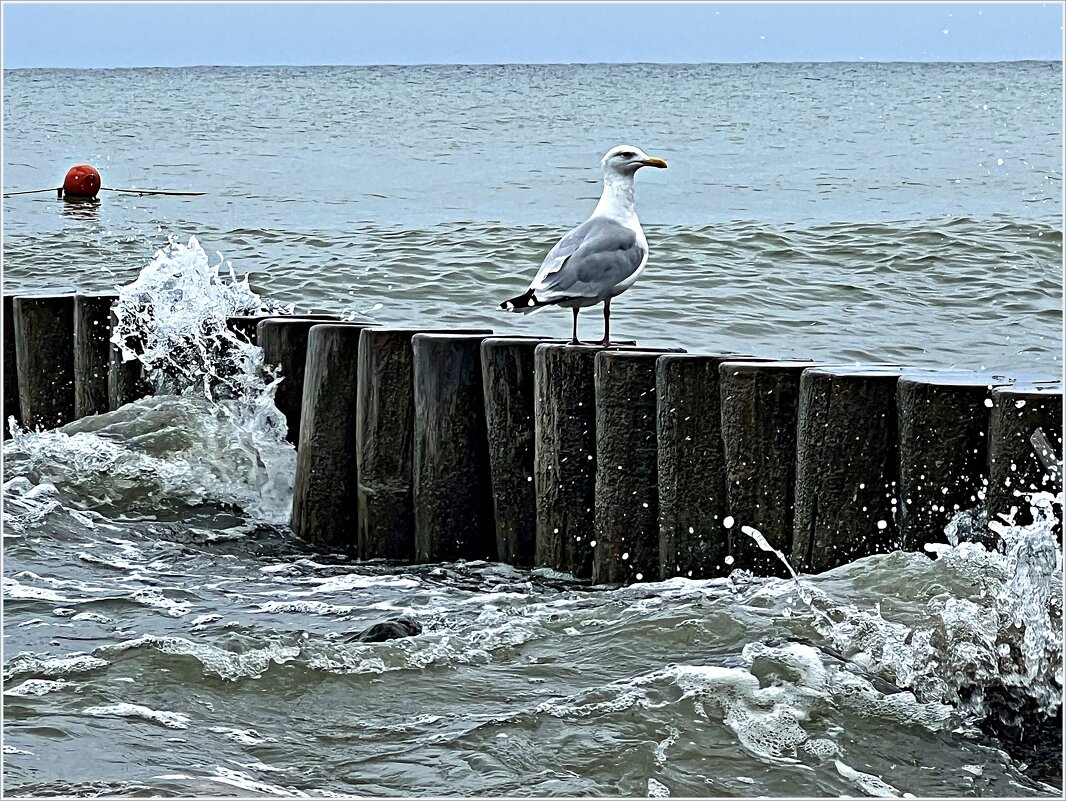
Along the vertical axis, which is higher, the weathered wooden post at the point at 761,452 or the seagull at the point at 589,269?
the seagull at the point at 589,269

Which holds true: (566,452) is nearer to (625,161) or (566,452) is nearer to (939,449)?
(939,449)

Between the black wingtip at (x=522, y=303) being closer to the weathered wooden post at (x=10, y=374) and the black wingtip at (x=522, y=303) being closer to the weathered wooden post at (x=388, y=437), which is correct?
the weathered wooden post at (x=388, y=437)

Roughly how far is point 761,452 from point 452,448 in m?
1.45

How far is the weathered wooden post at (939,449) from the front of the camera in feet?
14.0

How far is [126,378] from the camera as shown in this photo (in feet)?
23.5

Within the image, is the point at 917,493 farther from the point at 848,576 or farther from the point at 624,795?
the point at 624,795

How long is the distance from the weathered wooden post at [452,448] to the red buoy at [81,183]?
57.5 feet

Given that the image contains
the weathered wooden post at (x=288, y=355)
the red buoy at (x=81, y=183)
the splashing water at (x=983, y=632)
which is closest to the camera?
the splashing water at (x=983, y=632)

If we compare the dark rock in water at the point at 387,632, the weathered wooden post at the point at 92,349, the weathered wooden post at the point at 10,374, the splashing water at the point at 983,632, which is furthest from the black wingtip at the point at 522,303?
the weathered wooden post at the point at 10,374

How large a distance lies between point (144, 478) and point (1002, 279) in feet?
33.4

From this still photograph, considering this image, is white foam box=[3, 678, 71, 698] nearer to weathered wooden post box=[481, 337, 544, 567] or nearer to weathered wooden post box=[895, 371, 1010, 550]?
weathered wooden post box=[481, 337, 544, 567]

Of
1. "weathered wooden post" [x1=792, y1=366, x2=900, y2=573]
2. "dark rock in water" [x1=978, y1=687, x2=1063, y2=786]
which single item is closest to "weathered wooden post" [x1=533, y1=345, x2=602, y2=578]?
A: "weathered wooden post" [x1=792, y1=366, x2=900, y2=573]

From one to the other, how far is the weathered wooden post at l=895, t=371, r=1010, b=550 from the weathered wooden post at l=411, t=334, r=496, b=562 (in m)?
1.89

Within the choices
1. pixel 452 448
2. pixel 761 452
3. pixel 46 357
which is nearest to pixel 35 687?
pixel 452 448
